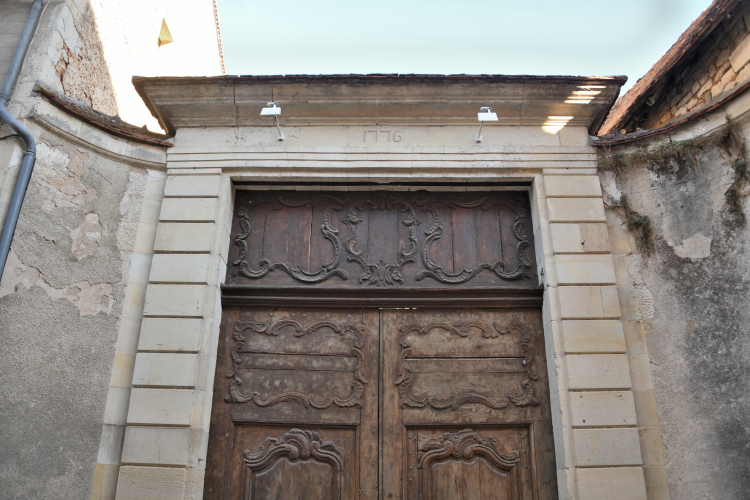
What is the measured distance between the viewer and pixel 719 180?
4.60m

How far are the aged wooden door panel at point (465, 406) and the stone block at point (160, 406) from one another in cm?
150

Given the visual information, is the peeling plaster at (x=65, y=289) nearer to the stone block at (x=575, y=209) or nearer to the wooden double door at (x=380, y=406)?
the wooden double door at (x=380, y=406)

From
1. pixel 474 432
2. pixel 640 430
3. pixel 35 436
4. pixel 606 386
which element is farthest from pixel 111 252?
pixel 640 430

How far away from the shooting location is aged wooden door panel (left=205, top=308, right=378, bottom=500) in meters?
4.30

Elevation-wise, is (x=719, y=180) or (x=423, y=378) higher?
(x=719, y=180)

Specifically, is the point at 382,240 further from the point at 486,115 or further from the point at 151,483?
the point at 151,483

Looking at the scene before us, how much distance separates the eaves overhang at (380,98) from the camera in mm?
4969

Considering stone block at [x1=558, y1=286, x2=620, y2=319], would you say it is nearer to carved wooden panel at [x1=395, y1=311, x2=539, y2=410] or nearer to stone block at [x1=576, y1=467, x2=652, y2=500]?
carved wooden panel at [x1=395, y1=311, x2=539, y2=410]

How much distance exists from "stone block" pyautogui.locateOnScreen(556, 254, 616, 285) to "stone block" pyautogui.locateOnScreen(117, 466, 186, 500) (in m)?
3.24

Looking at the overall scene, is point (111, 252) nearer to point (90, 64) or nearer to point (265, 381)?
point (265, 381)

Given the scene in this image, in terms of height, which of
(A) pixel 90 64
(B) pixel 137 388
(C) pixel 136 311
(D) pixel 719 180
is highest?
(A) pixel 90 64

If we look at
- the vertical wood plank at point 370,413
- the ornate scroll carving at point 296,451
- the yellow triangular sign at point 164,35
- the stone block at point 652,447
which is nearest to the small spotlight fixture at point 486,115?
the vertical wood plank at point 370,413

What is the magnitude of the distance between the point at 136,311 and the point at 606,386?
3.69 metres

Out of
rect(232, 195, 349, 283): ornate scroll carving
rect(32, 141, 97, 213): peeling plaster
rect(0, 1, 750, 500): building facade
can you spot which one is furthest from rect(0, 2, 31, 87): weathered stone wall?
rect(232, 195, 349, 283): ornate scroll carving
